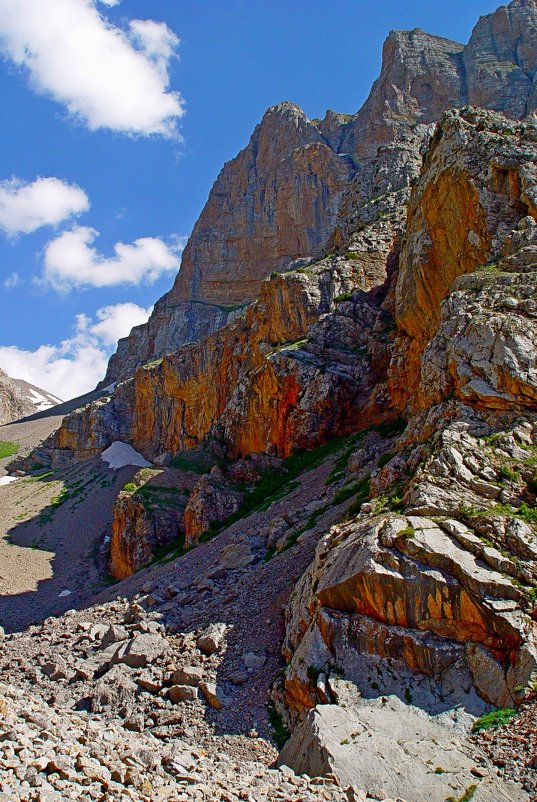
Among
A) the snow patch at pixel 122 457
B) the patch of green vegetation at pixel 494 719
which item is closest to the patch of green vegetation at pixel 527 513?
the patch of green vegetation at pixel 494 719

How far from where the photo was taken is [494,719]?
9305 millimetres

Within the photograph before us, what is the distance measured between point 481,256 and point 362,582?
46.6 feet

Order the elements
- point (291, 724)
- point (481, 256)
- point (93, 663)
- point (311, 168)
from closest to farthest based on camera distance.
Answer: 1. point (291, 724)
2. point (93, 663)
3. point (481, 256)
4. point (311, 168)

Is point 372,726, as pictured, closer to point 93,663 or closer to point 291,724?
point 291,724

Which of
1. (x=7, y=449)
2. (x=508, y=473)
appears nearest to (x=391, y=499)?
(x=508, y=473)

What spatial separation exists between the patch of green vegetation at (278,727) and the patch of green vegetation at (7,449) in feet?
289

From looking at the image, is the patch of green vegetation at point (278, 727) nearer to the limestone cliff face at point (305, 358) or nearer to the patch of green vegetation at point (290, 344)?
the limestone cliff face at point (305, 358)

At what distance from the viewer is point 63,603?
1292 inches

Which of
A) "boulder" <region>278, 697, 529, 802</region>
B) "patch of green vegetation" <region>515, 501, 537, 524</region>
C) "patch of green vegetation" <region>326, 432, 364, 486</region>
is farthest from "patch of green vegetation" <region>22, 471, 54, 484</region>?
"patch of green vegetation" <region>515, 501, 537, 524</region>

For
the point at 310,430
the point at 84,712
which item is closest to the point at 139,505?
the point at 310,430

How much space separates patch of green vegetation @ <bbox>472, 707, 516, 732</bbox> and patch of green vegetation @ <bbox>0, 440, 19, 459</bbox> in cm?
9183

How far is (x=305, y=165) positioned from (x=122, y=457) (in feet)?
191

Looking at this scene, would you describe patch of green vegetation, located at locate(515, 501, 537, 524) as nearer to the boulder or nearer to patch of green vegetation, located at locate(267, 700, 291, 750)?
the boulder

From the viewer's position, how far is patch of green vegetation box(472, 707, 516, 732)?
924 cm
